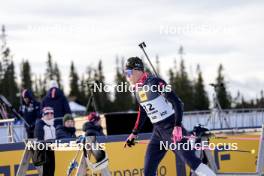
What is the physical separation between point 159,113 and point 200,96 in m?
84.1

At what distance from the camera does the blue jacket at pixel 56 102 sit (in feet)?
47.0

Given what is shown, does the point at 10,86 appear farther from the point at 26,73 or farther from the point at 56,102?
the point at 56,102

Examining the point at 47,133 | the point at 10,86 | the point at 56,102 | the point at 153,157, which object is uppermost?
the point at 56,102

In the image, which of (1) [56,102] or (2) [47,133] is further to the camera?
(1) [56,102]

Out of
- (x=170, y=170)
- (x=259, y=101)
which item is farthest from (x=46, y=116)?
(x=259, y=101)

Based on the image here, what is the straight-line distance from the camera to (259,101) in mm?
22734

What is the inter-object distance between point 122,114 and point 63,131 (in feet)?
9.97

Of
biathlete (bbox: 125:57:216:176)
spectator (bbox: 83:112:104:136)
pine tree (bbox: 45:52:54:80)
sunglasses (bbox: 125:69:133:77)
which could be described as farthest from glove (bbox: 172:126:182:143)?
pine tree (bbox: 45:52:54:80)

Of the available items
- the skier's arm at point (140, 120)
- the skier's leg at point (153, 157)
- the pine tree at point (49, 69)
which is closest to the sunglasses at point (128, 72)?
the skier's arm at point (140, 120)

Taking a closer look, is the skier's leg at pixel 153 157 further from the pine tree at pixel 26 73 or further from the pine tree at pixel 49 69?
the pine tree at pixel 49 69

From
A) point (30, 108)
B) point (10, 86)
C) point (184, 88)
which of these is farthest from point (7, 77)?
point (30, 108)

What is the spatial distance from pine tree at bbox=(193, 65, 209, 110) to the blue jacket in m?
71.3

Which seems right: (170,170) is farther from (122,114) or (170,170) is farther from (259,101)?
(259,101)

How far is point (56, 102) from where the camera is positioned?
14.5m
